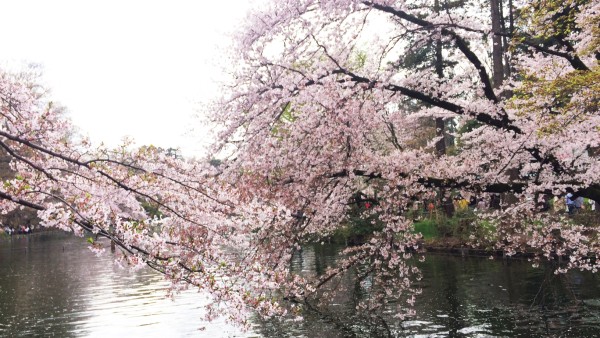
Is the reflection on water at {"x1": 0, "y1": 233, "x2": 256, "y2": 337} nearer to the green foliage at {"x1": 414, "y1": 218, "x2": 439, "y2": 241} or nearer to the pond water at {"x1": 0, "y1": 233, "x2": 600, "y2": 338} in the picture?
the pond water at {"x1": 0, "y1": 233, "x2": 600, "y2": 338}

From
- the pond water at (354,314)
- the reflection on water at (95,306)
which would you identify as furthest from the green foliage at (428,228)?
the reflection on water at (95,306)

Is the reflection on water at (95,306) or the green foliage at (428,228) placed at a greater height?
the green foliage at (428,228)

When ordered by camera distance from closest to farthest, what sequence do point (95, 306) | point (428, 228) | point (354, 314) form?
point (354, 314)
point (95, 306)
point (428, 228)

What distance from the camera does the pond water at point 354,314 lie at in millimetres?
12852

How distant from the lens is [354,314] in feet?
49.2

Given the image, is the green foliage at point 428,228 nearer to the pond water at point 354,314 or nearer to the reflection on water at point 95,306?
the pond water at point 354,314

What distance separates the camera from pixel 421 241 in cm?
2841

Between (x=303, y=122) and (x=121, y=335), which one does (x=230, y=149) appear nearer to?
(x=303, y=122)

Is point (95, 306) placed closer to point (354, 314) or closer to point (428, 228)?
point (354, 314)

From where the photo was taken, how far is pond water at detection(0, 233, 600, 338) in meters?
12.9

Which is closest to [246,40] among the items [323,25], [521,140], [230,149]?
[323,25]

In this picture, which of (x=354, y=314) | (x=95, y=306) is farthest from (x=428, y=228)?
(x=95, y=306)

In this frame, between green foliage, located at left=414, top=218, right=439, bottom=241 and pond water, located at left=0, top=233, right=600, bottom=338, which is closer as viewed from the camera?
pond water, located at left=0, top=233, right=600, bottom=338

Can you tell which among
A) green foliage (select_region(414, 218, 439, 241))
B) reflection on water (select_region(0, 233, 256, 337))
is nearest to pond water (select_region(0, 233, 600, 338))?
reflection on water (select_region(0, 233, 256, 337))
